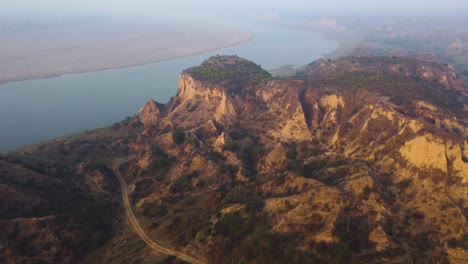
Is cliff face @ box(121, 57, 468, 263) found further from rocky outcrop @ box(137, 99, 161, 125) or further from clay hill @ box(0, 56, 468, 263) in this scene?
rocky outcrop @ box(137, 99, 161, 125)

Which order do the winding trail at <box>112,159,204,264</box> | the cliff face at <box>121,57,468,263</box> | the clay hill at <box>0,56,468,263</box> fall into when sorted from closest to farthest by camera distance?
the clay hill at <box>0,56,468,263</box> < the cliff face at <box>121,57,468,263</box> < the winding trail at <box>112,159,204,264</box>

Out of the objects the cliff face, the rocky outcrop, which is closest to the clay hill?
the cliff face

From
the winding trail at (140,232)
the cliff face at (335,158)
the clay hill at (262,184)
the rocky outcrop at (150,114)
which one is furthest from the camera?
the rocky outcrop at (150,114)

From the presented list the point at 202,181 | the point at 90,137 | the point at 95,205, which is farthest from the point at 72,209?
the point at 90,137

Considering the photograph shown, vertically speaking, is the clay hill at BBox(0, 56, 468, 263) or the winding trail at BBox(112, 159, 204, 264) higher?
the clay hill at BBox(0, 56, 468, 263)

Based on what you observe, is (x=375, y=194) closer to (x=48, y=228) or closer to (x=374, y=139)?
(x=374, y=139)

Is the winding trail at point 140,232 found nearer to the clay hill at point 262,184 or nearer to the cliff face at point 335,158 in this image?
the clay hill at point 262,184

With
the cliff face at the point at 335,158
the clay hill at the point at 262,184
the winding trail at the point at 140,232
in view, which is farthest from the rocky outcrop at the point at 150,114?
the winding trail at the point at 140,232

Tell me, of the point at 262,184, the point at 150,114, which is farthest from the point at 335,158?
the point at 150,114

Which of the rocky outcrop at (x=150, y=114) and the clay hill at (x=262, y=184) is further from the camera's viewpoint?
the rocky outcrop at (x=150, y=114)
